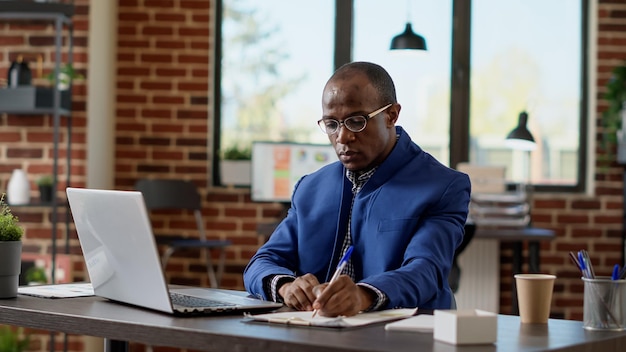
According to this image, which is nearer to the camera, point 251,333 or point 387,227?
point 251,333

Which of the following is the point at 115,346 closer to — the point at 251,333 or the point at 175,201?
the point at 251,333

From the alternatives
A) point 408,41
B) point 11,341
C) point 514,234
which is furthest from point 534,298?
point 408,41

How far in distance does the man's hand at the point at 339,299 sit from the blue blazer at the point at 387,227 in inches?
8.2

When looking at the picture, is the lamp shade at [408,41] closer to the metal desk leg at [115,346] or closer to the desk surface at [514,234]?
the desk surface at [514,234]

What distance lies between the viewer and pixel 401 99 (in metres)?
5.63

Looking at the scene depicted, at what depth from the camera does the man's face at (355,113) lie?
7.32ft

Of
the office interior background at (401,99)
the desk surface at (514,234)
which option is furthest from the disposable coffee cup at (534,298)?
the office interior background at (401,99)

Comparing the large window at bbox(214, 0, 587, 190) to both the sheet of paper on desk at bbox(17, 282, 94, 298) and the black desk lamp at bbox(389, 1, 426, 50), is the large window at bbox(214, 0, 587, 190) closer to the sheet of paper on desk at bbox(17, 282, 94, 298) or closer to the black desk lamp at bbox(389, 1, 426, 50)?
the black desk lamp at bbox(389, 1, 426, 50)

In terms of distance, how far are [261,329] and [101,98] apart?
3884 mm

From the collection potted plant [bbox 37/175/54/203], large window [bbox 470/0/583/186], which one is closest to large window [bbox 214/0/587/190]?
large window [bbox 470/0/583/186]

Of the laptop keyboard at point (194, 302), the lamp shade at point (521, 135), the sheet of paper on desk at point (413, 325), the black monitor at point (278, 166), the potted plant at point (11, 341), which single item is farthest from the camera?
the black monitor at point (278, 166)

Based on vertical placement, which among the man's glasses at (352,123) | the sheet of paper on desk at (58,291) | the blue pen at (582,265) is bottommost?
the sheet of paper on desk at (58,291)

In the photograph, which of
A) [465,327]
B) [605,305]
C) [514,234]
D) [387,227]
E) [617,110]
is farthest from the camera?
[617,110]

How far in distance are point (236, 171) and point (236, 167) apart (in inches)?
0.9
